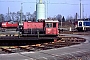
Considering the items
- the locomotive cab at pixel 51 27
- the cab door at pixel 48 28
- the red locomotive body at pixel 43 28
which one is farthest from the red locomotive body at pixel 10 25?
the locomotive cab at pixel 51 27

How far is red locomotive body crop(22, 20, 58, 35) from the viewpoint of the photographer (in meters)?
44.2

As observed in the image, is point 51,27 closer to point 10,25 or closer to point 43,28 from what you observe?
point 43,28

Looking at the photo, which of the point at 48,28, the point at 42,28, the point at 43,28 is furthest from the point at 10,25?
the point at 48,28

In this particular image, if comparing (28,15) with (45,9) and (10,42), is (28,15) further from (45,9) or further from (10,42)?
(10,42)

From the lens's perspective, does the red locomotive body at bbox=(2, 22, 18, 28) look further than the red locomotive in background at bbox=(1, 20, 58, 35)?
Yes

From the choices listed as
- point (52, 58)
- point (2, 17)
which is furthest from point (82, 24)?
point (2, 17)

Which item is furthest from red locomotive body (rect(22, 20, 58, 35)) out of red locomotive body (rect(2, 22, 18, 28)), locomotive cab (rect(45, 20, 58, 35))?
red locomotive body (rect(2, 22, 18, 28))

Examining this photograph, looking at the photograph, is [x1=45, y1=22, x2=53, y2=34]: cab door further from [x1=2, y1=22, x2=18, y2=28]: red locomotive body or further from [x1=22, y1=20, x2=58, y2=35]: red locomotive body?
[x1=2, y1=22, x2=18, y2=28]: red locomotive body

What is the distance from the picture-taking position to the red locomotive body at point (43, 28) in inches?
1740

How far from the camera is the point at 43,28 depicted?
4697cm

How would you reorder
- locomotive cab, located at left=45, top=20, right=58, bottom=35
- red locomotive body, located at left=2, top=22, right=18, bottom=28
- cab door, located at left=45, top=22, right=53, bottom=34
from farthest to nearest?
red locomotive body, located at left=2, top=22, right=18, bottom=28 < locomotive cab, located at left=45, top=20, right=58, bottom=35 < cab door, located at left=45, top=22, right=53, bottom=34

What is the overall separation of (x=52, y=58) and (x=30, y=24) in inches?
1424

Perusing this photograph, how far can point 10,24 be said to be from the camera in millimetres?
88750

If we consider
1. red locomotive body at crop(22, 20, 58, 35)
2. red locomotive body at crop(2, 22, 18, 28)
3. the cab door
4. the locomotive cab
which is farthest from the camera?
red locomotive body at crop(2, 22, 18, 28)
